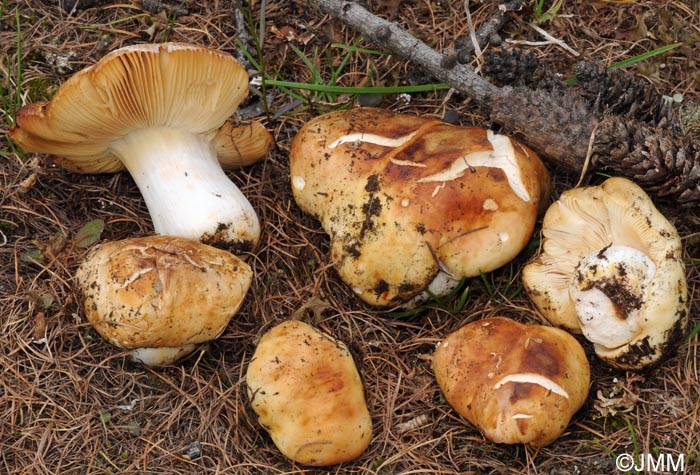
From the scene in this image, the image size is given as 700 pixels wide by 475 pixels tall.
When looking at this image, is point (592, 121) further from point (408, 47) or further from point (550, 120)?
point (408, 47)

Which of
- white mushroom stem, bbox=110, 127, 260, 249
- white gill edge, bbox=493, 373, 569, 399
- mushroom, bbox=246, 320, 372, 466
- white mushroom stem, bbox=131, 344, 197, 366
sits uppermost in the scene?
white mushroom stem, bbox=110, 127, 260, 249

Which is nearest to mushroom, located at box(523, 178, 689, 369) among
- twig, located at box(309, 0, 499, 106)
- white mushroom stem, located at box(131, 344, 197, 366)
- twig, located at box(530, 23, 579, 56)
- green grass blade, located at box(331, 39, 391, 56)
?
twig, located at box(309, 0, 499, 106)

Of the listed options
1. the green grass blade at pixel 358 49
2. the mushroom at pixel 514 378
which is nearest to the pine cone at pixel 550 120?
the green grass blade at pixel 358 49

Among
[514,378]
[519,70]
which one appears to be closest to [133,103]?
[519,70]

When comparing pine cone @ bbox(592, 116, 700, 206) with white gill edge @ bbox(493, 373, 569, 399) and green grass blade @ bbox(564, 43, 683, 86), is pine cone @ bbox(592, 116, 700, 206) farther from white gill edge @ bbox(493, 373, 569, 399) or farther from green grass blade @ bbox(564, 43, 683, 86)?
white gill edge @ bbox(493, 373, 569, 399)

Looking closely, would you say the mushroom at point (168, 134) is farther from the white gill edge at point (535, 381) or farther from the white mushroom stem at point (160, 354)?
the white gill edge at point (535, 381)

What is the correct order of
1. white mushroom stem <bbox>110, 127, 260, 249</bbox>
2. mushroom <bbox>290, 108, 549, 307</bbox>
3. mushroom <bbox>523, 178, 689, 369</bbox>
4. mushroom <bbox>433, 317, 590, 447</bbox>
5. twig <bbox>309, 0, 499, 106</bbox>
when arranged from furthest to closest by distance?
twig <bbox>309, 0, 499, 106</bbox>
white mushroom stem <bbox>110, 127, 260, 249</bbox>
mushroom <bbox>290, 108, 549, 307</bbox>
mushroom <bbox>523, 178, 689, 369</bbox>
mushroom <bbox>433, 317, 590, 447</bbox>

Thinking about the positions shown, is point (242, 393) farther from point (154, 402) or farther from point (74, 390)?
point (74, 390)
